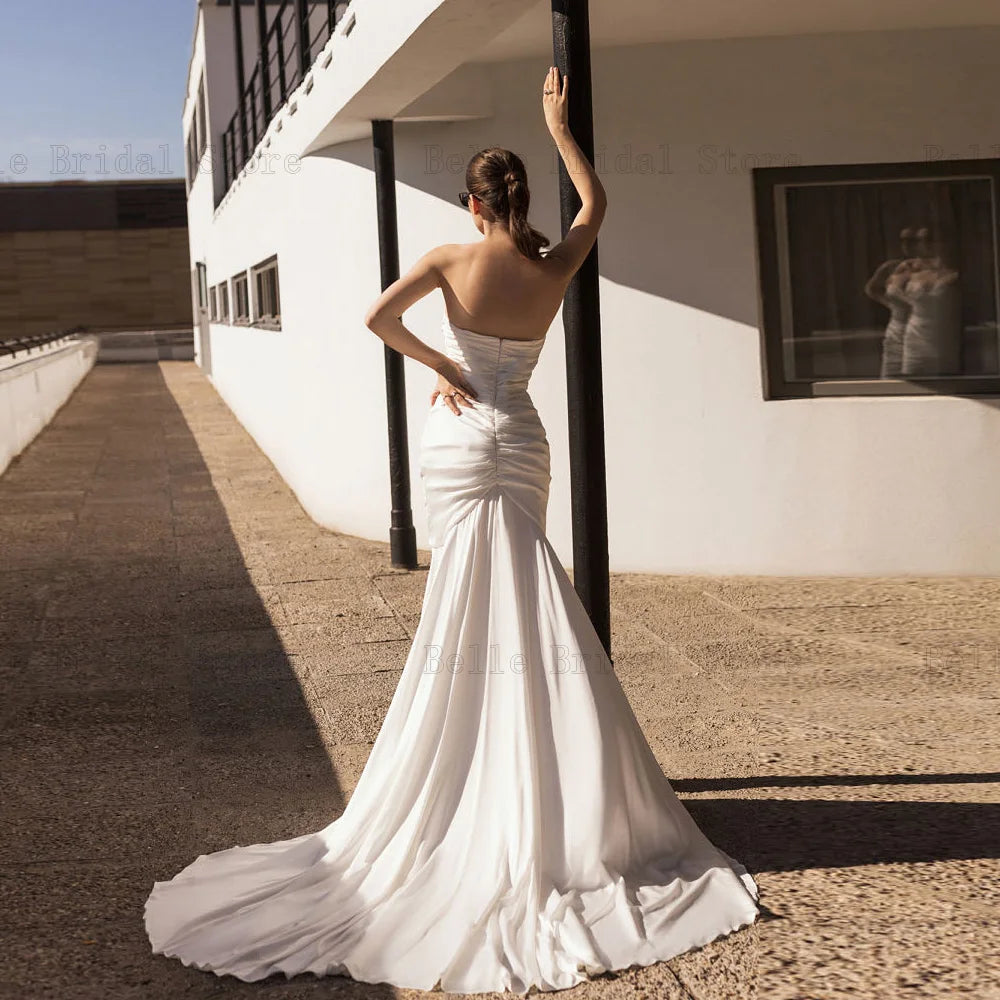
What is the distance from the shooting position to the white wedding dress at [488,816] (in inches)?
128

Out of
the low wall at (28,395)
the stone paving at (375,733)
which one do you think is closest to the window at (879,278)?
the stone paving at (375,733)

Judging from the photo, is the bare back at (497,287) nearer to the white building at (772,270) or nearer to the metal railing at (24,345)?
the white building at (772,270)

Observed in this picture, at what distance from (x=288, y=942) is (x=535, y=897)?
2.03ft

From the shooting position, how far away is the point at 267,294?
49.0 ft

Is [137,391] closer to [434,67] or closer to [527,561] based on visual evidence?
[434,67]

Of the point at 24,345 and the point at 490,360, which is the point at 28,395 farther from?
the point at 490,360

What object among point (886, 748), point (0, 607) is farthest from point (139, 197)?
point (886, 748)

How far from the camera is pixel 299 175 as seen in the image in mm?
10594

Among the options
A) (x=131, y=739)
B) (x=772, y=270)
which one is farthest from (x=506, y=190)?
(x=772, y=270)

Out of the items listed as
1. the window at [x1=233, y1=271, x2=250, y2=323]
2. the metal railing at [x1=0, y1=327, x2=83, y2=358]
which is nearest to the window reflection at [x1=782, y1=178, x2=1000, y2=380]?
the window at [x1=233, y1=271, x2=250, y2=323]

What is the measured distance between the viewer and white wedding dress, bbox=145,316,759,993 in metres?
3.25

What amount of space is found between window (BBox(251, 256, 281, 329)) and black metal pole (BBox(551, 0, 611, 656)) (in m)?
9.22

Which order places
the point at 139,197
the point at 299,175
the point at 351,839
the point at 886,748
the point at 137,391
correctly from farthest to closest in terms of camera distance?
the point at 139,197
the point at 137,391
the point at 299,175
the point at 886,748
the point at 351,839

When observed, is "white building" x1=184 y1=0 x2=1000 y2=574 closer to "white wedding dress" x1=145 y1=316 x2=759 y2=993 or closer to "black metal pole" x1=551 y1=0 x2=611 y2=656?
"black metal pole" x1=551 y1=0 x2=611 y2=656
